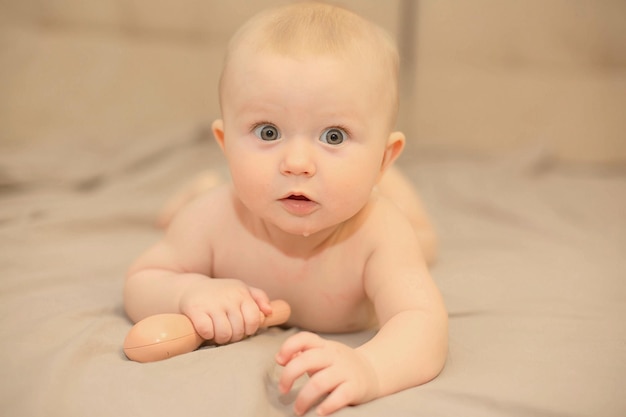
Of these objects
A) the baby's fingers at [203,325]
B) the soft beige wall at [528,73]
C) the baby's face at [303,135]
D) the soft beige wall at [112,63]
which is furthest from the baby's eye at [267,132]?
the soft beige wall at [528,73]

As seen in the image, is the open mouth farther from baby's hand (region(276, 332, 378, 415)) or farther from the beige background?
the beige background

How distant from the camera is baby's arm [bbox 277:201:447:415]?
2.31ft

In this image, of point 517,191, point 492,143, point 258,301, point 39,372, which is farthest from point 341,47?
point 492,143

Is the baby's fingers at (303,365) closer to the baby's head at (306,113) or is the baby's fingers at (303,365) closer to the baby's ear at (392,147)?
the baby's head at (306,113)

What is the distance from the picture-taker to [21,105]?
1.89 meters

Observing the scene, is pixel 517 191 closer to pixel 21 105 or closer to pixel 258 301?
pixel 258 301

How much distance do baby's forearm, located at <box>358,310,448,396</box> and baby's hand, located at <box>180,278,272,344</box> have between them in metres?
0.15

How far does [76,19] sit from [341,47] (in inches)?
55.7

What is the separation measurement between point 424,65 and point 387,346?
139 centimetres

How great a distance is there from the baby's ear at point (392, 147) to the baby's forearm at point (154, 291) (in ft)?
0.90

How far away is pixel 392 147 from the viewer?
93 centimetres

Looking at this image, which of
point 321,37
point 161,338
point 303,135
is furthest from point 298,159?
point 161,338

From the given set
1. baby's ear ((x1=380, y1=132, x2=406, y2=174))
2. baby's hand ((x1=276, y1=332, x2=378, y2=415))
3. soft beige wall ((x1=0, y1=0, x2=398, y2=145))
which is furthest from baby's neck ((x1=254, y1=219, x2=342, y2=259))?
soft beige wall ((x1=0, y1=0, x2=398, y2=145))

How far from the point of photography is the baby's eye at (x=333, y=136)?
32.3 inches
